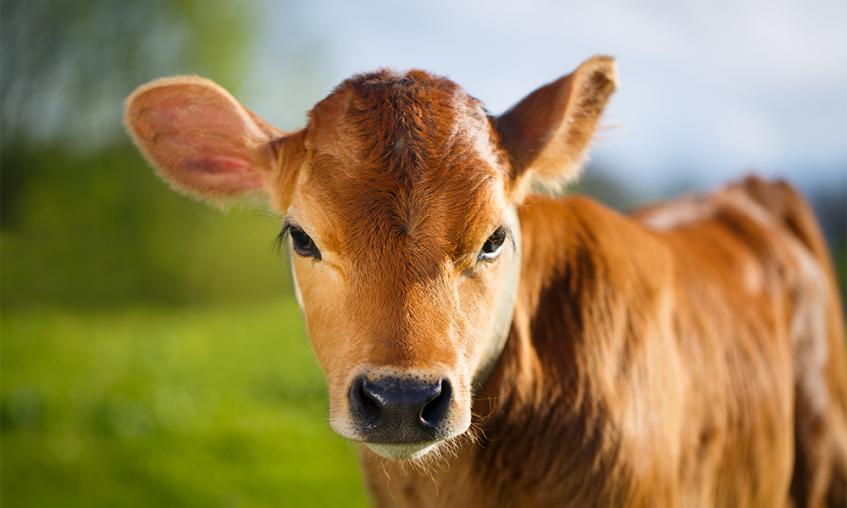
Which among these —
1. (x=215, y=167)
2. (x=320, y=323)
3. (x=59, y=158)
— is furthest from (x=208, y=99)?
(x=59, y=158)

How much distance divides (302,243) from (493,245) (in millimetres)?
659

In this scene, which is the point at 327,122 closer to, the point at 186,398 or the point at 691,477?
the point at 691,477

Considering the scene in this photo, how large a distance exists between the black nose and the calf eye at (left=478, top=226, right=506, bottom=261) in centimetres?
55

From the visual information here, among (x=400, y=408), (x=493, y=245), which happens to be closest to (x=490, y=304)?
(x=493, y=245)

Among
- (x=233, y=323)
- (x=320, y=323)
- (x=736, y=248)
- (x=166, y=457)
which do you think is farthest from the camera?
(x=233, y=323)

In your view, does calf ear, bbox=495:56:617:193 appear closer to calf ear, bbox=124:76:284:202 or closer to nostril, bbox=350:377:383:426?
calf ear, bbox=124:76:284:202

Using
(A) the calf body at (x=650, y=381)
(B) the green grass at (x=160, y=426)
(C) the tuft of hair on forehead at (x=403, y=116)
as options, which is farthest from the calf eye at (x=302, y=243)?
(B) the green grass at (x=160, y=426)

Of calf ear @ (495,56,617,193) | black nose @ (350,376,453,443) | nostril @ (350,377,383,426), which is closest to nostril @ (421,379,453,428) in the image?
black nose @ (350,376,453,443)

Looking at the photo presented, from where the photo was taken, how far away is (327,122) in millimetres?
3039

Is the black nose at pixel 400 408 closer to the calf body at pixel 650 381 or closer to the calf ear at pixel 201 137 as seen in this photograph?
the calf body at pixel 650 381

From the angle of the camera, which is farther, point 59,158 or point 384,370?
point 59,158

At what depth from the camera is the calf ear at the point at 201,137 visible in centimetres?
336

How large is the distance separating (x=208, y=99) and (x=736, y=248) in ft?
9.58

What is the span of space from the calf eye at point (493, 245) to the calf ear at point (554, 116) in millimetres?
285
